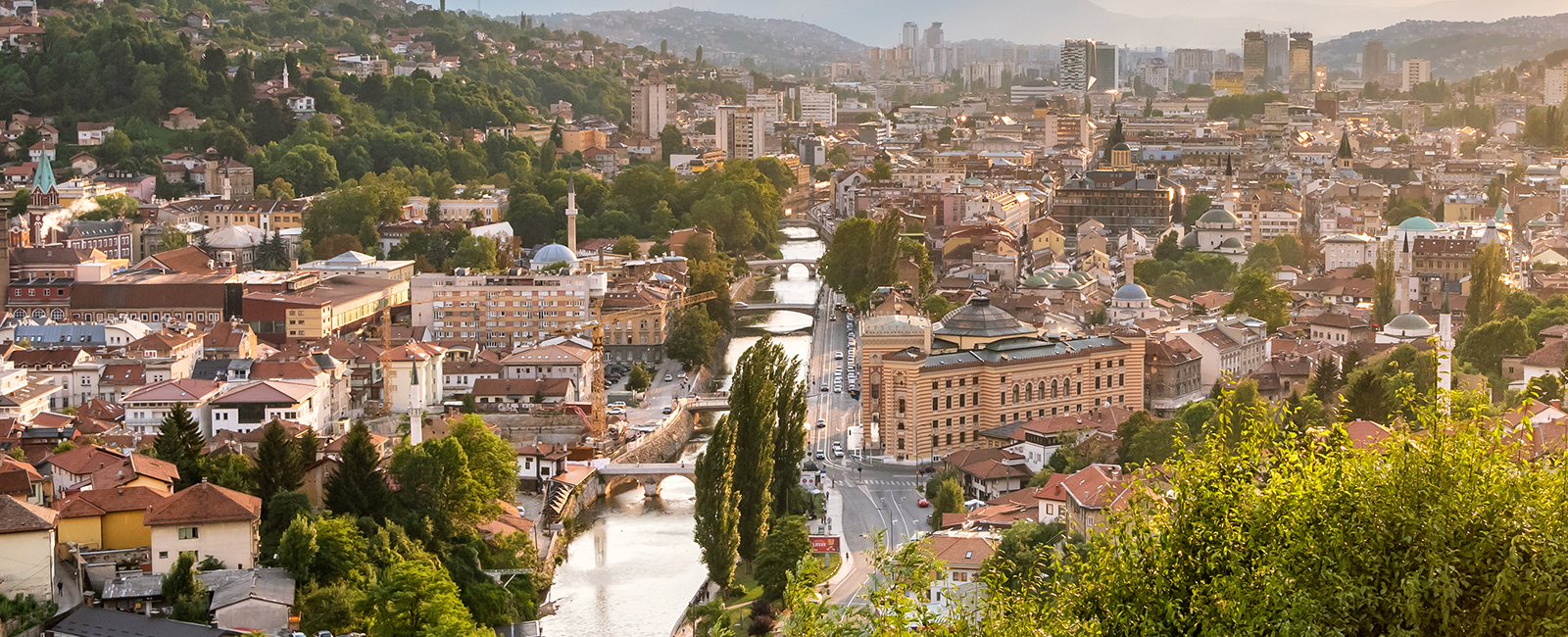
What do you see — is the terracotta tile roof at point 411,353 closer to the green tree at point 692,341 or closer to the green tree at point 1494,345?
the green tree at point 692,341

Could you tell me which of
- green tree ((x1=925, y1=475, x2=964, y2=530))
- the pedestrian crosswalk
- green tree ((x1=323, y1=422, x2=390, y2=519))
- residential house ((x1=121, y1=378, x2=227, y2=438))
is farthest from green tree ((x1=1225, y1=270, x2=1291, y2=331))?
green tree ((x1=323, y1=422, x2=390, y2=519))

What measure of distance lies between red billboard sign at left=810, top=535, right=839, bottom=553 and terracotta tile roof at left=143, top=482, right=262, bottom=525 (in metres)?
4.17

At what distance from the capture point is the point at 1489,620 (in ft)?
18.9

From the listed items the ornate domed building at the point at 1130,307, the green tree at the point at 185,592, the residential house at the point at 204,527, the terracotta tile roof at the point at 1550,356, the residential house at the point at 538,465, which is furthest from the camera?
the ornate domed building at the point at 1130,307

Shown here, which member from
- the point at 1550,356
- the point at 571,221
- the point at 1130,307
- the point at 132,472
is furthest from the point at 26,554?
Answer: the point at 571,221

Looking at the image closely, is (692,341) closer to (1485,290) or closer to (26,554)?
(1485,290)

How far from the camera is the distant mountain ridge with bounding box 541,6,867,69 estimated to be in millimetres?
143625

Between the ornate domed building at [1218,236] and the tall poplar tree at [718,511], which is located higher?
the ornate domed building at [1218,236]

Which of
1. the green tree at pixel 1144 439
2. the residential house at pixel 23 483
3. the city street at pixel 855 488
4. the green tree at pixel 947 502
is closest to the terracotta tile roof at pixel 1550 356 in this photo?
the green tree at pixel 1144 439

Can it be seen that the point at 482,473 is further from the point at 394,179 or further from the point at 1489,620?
the point at 394,179

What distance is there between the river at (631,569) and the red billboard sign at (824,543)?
3.82 ft

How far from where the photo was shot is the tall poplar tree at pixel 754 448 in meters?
15.0

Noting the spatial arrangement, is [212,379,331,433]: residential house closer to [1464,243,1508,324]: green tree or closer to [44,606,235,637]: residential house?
[44,606,235,637]: residential house

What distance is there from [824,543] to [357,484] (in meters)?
3.58
